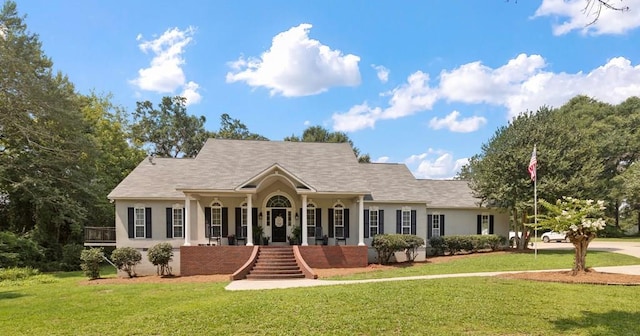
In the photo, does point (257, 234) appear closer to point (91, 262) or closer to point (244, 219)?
point (244, 219)

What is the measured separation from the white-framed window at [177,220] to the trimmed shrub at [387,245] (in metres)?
10.1

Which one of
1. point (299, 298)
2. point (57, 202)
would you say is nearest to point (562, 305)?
point (299, 298)

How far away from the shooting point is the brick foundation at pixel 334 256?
61.9ft

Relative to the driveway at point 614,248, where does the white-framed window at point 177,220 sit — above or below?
above

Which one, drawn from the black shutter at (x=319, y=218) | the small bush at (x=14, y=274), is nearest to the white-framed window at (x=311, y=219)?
the black shutter at (x=319, y=218)

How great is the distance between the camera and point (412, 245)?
66.3 feet

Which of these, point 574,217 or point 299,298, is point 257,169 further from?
point 574,217

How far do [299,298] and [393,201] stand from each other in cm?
1272

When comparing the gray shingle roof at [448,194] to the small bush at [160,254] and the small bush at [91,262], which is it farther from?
the small bush at [91,262]

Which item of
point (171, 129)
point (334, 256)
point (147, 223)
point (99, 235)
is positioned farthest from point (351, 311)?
point (171, 129)

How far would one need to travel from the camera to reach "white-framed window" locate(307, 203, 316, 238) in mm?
21938

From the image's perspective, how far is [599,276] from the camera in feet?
43.9

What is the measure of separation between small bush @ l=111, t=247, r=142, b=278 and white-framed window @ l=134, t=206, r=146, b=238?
92.9 inches

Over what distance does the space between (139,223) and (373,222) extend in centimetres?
1243
